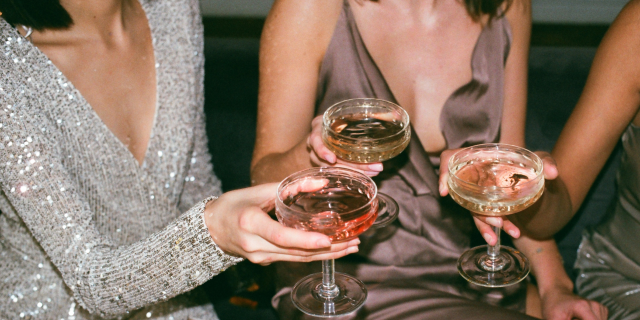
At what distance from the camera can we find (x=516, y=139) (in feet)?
6.82

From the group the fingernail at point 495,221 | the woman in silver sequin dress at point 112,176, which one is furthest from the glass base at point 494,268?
the woman in silver sequin dress at point 112,176

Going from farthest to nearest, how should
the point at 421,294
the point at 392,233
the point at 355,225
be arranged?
1. the point at 392,233
2. the point at 421,294
3. the point at 355,225

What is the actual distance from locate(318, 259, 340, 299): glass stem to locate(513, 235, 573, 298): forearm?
2.64 ft

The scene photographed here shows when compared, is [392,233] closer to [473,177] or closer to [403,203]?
[403,203]

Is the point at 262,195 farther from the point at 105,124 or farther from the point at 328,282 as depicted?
the point at 105,124

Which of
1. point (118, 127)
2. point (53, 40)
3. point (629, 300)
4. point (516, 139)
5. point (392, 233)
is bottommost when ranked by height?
point (629, 300)

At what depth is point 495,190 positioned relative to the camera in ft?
4.42

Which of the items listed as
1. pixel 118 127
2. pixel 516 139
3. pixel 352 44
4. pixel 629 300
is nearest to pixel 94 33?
pixel 118 127

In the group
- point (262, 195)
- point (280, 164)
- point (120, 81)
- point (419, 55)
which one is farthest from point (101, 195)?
point (419, 55)

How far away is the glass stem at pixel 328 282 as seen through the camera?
149 cm

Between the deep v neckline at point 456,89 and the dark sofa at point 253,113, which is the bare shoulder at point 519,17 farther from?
the dark sofa at point 253,113

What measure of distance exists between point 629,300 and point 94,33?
5.97 ft

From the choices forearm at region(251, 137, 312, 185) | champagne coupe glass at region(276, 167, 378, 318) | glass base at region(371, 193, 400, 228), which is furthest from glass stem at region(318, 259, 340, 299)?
forearm at region(251, 137, 312, 185)

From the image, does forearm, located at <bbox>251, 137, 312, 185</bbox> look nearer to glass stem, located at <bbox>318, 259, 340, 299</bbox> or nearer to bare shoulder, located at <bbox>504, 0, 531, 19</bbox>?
glass stem, located at <bbox>318, 259, 340, 299</bbox>
